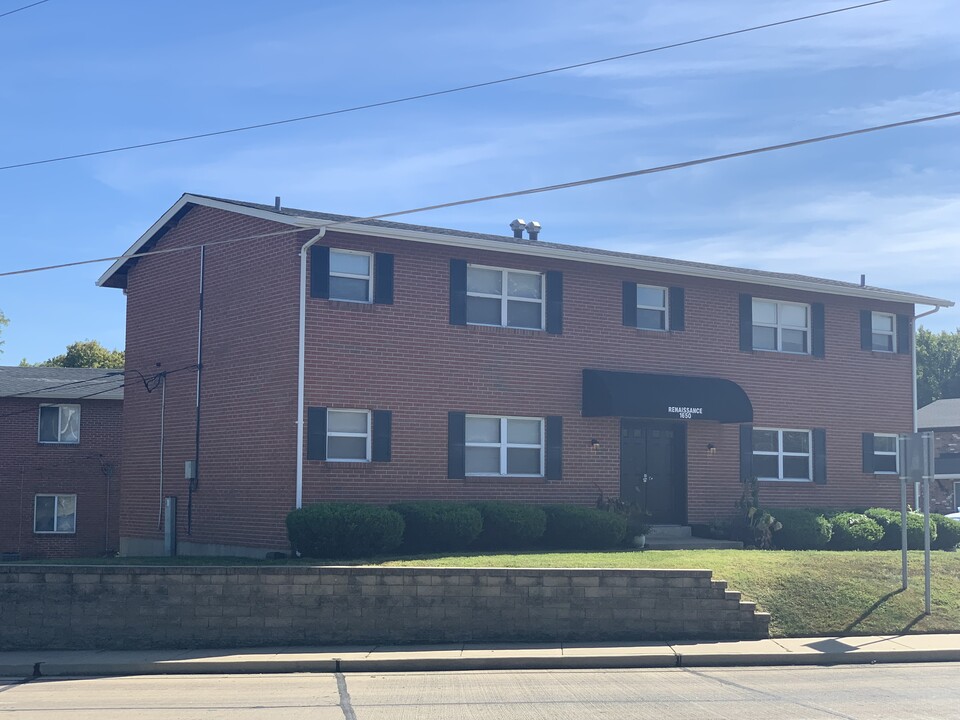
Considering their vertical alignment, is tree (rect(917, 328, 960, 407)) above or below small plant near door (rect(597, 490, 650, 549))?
above

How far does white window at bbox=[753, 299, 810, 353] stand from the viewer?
27.0 metres

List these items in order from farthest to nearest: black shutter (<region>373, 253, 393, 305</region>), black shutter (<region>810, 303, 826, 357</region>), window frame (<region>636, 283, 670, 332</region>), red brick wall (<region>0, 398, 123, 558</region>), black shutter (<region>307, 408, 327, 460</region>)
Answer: red brick wall (<region>0, 398, 123, 558</region>)
black shutter (<region>810, 303, 826, 357</region>)
window frame (<region>636, 283, 670, 332</region>)
black shutter (<region>373, 253, 393, 305</region>)
black shutter (<region>307, 408, 327, 460</region>)

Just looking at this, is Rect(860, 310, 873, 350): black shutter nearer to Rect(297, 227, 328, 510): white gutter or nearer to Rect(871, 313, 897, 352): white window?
Rect(871, 313, 897, 352): white window

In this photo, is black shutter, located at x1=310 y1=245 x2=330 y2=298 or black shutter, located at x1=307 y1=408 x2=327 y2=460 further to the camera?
black shutter, located at x1=310 y1=245 x2=330 y2=298

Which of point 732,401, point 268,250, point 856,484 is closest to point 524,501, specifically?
point 732,401

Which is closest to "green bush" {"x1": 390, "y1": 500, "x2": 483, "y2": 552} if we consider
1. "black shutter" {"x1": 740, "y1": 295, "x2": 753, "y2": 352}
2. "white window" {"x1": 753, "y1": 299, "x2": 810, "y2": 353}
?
"black shutter" {"x1": 740, "y1": 295, "x2": 753, "y2": 352}

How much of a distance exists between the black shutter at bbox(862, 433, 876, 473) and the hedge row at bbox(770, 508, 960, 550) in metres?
1.79

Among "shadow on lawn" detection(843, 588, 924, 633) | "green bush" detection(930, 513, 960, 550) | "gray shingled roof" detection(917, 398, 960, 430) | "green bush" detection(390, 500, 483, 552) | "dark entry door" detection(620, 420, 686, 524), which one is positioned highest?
"gray shingled roof" detection(917, 398, 960, 430)

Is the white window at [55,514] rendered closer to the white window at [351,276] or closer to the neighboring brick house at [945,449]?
the white window at [351,276]

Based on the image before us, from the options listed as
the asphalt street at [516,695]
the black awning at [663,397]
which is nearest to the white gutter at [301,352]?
the black awning at [663,397]

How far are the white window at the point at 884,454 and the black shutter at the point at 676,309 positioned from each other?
6.66 metres

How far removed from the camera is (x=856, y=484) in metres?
27.9

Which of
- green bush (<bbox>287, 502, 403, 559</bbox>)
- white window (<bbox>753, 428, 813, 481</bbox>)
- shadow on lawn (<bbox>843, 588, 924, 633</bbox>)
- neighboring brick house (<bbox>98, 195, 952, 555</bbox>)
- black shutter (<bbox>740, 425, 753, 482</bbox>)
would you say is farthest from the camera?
white window (<bbox>753, 428, 813, 481</bbox>)

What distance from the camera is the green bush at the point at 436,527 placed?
20.5 meters
